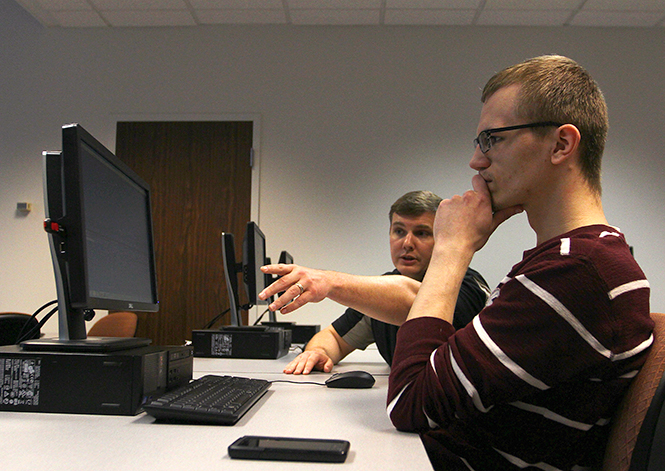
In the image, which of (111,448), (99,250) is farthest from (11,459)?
(99,250)

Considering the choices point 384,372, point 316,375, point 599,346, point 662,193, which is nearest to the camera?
point 599,346

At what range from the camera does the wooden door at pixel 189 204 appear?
387 centimetres

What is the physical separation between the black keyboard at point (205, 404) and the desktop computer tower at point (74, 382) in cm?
6

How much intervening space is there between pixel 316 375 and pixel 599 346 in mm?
923

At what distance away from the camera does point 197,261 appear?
153 inches

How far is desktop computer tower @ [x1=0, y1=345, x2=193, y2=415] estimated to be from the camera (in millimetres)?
907

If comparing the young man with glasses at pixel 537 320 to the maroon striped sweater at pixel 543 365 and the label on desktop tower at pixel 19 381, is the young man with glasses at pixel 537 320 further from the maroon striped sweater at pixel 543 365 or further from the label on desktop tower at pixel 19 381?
the label on desktop tower at pixel 19 381

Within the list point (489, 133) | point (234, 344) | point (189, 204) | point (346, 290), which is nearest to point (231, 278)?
point (234, 344)

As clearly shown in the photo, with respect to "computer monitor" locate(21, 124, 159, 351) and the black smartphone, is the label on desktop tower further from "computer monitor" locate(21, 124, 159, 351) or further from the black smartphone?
the black smartphone

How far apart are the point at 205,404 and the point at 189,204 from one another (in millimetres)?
3191

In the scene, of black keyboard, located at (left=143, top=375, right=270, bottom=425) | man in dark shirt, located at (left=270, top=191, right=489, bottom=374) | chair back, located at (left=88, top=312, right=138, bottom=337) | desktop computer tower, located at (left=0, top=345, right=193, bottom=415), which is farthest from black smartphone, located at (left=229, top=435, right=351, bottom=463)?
chair back, located at (left=88, top=312, right=138, bottom=337)

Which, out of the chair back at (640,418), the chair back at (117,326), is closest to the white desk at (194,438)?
the chair back at (640,418)

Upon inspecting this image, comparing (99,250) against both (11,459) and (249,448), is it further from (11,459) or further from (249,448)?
(249,448)

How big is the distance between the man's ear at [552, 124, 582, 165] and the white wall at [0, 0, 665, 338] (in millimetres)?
2894
